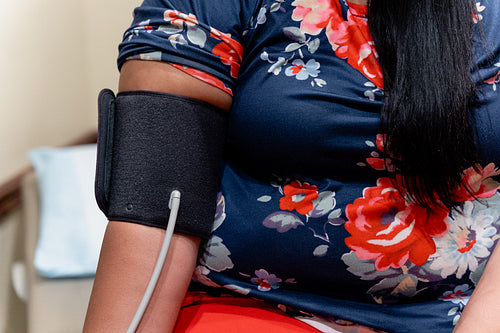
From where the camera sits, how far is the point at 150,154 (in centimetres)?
56

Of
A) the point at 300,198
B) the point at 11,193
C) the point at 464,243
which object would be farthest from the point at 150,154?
the point at 11,193

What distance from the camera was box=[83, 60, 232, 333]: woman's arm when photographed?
551 mm

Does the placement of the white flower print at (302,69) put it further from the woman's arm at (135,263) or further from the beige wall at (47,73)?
the beige wall at (47,73)

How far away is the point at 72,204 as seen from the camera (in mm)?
Result: 1316

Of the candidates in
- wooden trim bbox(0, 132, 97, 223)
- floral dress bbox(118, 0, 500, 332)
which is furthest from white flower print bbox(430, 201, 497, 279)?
wooden trim bbox(0, 132, 97, 223)

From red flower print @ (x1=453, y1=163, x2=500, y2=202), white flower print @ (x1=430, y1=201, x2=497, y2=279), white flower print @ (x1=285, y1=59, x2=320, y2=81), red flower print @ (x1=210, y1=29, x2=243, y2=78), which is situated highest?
red flower print @ (x1=210, y1=29, x2=243, y2=78)

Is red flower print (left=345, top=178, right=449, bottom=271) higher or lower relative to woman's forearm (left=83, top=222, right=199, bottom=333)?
higher

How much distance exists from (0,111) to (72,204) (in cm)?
29

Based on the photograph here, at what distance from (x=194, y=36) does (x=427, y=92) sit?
269mm

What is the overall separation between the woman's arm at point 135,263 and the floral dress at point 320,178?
0.02 meters

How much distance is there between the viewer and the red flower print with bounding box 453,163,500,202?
0.60 m

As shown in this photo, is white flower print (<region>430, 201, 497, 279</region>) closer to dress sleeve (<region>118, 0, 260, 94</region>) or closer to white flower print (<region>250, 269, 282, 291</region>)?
white flower print (<region>250, 269, 282, 291</region>)

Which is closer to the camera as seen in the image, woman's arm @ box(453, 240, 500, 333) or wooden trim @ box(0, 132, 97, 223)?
Result: woman's arm @ box(453, 240, 500, 333)

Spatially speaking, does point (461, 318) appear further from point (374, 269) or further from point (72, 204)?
point (72, 204)
